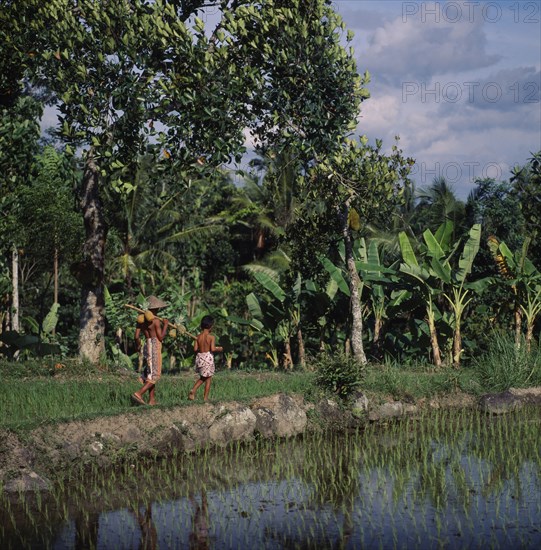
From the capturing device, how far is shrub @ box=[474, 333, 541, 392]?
15.3 m

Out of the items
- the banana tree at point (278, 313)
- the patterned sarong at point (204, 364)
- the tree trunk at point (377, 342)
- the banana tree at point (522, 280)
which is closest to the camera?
the patterned sarong at point (204, 364)

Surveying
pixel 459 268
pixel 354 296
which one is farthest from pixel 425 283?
pixel 354 296

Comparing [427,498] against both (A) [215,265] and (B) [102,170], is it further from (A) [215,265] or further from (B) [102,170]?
(A) [215,265]

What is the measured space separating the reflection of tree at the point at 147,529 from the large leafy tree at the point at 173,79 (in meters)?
8.50

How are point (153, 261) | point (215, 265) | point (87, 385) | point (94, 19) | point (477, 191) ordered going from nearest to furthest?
point (87, 385) < point (94, 19) < point (477, 191) < point (153, 261) < point (215, 265)

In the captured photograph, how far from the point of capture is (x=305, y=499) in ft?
27.3

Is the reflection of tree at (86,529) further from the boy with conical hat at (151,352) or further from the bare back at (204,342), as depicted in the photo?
the bare back at (204,342)

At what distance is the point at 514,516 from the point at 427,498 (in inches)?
38.4

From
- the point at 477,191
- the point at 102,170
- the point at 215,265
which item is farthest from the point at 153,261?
the point at 102,170

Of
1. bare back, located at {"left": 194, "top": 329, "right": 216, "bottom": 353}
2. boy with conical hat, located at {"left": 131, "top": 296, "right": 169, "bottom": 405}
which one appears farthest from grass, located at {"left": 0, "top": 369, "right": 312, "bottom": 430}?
bare back, located at {"left": 194, "top": 329, "right": 216, "bottom": 353}

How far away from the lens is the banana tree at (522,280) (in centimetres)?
1898

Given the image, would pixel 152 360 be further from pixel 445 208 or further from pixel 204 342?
pixel 445 208

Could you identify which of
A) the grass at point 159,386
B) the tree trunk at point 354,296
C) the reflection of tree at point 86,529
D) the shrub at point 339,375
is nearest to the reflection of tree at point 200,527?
the reflection of tree at point 86,529

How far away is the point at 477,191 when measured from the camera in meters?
25.0
